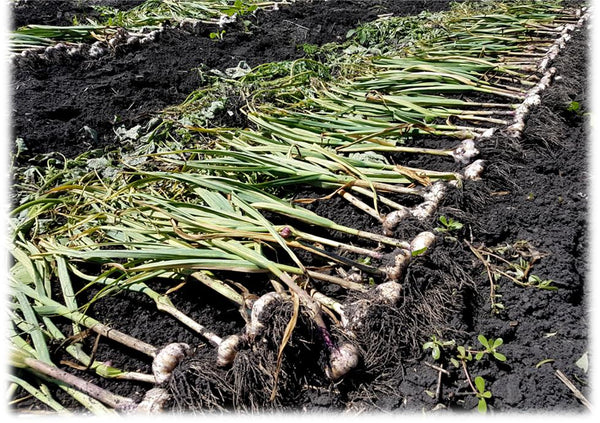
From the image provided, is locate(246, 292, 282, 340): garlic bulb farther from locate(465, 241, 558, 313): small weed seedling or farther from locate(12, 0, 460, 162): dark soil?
locate(12, 0, 460, 162): dark soil

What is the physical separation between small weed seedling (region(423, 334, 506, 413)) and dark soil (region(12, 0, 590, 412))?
29mm

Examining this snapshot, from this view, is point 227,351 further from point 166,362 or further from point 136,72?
point 136,72

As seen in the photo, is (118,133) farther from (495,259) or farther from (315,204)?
(495,259)

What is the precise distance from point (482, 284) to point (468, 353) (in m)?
0.40

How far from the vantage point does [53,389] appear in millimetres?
1563

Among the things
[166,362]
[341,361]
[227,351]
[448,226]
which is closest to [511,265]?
[448,226]

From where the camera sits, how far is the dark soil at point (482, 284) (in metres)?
1.53

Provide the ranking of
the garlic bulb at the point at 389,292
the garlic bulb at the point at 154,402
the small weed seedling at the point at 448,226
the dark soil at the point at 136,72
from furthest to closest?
the dark soil at the point at 136,72
the small weed seedling at the point at 448,226
the garlic bulb at the point at 389,292
the garlic bulb at the point at 154,402

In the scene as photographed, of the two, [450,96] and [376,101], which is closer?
[376,101]

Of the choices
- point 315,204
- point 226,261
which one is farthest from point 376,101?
point 226,261

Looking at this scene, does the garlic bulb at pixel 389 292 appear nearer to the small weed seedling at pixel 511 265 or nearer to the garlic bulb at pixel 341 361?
the garlic bulb at pixel 341 361

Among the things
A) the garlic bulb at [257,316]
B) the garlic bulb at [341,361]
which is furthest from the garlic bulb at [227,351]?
the garlic bulb at [341,361]

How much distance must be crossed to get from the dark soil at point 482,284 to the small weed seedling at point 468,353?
3 centimetres

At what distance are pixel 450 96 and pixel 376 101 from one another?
728 mm
